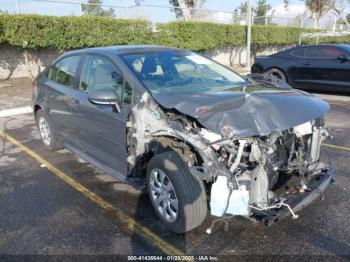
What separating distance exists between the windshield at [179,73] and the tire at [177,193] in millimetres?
774

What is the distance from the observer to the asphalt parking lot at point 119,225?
10.2 feet

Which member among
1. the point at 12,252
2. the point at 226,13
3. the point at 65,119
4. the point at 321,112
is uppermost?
the point at 226,13

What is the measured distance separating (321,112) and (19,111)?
24.7 ft

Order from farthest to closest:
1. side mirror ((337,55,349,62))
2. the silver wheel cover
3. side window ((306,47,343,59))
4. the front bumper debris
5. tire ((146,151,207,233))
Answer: side window ((306,47,343,59))
side mirror ((337,55,349,62))
the silver wheel cover
tire ((146,151,207,233))
the front bumper debris

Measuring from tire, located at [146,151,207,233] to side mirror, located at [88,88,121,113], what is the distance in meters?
0.75

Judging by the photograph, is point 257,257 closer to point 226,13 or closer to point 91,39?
point 91,39

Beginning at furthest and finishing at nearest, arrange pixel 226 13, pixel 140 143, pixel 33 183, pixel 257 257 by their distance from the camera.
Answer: pixel 226 13 < pixel 33 183 < pixel 140 143 < pixel 257 257

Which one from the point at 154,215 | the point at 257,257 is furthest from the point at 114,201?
the point at 257,257

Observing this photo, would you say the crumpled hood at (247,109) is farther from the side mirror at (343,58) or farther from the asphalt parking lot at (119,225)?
the side mirror at (343,58)

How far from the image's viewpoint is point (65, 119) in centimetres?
477

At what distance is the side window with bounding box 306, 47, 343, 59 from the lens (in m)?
9.91

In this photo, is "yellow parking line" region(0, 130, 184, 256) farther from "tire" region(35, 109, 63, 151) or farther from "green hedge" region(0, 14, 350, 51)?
"green hedge" region(0, 14, 350, 51)

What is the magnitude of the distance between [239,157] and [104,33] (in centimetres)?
1110

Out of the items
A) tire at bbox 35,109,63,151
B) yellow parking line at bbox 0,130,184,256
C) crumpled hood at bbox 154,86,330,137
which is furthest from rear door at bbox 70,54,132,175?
tire at bbox 35,109,63,151
